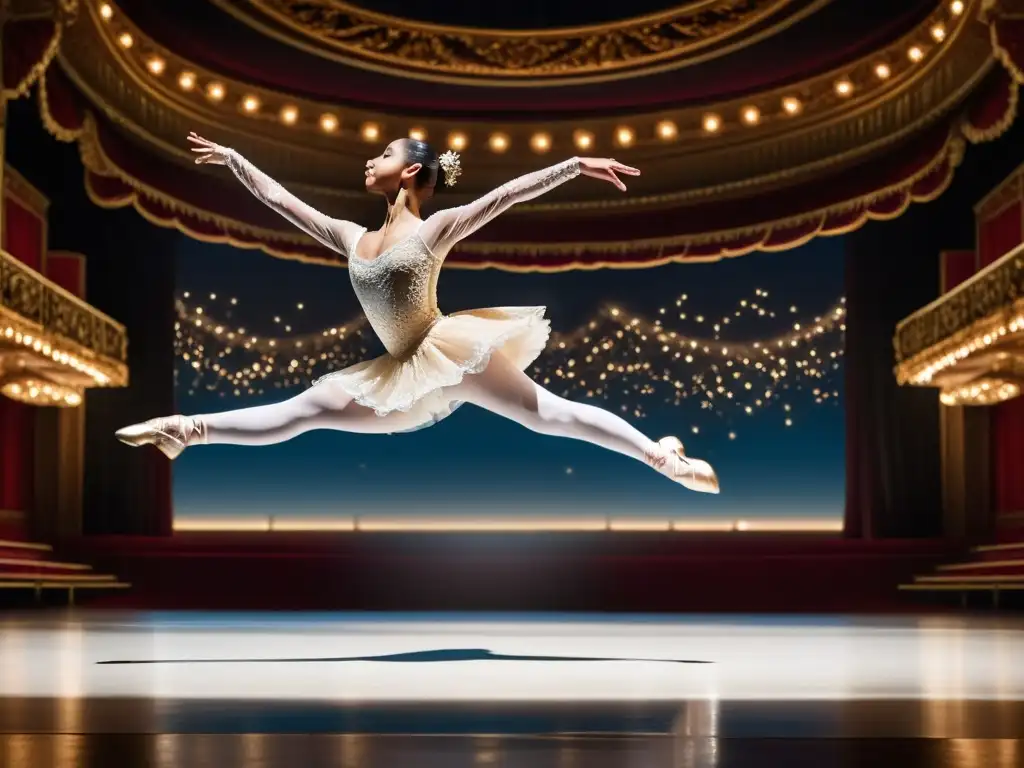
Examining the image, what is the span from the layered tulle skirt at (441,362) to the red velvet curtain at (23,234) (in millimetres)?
6026

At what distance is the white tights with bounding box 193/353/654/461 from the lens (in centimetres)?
426

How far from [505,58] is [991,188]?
3.76 metres

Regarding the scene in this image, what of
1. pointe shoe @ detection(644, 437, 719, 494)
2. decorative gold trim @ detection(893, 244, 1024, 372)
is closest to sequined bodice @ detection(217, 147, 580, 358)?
pointe shoe @ detection(644, 437, 719, 494)

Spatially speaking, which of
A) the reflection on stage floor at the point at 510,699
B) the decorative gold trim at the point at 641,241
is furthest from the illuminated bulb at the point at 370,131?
the reflection on stage floor at the point at 510,699

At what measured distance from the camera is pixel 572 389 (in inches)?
473

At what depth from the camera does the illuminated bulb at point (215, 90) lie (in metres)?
9.63

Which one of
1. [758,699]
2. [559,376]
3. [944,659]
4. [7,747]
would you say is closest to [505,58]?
[559,376]

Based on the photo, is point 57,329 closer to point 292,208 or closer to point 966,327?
point 292,208

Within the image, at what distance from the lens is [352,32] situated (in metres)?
9.54

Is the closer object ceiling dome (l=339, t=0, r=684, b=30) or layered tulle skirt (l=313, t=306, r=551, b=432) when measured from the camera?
layered tulle skirt (l=313, t=306, r=551, b=432)

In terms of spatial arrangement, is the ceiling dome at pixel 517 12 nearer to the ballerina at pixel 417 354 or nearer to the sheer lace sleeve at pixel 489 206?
the ballerina at pixel 417 354

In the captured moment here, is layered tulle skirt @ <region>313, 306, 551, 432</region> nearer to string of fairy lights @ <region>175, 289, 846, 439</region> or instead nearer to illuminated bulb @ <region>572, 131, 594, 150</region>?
illuminated bulb @ <region>572, 131, 594, 150</region>

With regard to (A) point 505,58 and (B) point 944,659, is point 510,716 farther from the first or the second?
(A) point 505,58

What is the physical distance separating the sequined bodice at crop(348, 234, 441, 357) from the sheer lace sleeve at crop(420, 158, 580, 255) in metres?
0.05
